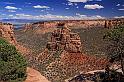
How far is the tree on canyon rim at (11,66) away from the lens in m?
45.4

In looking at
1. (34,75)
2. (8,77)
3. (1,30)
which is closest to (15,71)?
(8,77)

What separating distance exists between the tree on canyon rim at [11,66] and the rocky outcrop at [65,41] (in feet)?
117

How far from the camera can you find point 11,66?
1827 inches

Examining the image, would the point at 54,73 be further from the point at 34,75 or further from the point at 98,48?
the point at 98,48

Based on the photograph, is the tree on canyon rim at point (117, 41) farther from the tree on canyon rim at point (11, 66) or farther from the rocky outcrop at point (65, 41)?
the rocky outcrop at point (65, 41)

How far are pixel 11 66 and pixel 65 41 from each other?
4001 centimetres

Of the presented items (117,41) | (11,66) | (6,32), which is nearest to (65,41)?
(6,32)

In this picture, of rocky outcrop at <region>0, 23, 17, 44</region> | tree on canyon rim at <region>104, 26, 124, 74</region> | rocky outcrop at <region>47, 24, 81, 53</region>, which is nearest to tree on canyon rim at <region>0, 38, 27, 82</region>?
tree on canyon rim at <region>104, 26, 124, 74</region>

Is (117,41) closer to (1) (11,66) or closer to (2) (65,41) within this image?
(1) (11,66)

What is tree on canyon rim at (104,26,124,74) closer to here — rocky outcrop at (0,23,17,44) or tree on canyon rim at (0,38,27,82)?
tree on canyon rim at (0,38,27,82)

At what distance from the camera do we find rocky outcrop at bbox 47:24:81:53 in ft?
274

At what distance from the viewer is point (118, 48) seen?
50562 mm

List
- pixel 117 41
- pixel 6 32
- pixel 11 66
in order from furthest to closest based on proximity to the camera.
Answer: pixel 6 32, pixel 117 41, pixel 11 66

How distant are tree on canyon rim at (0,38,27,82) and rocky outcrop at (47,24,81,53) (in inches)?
1405
